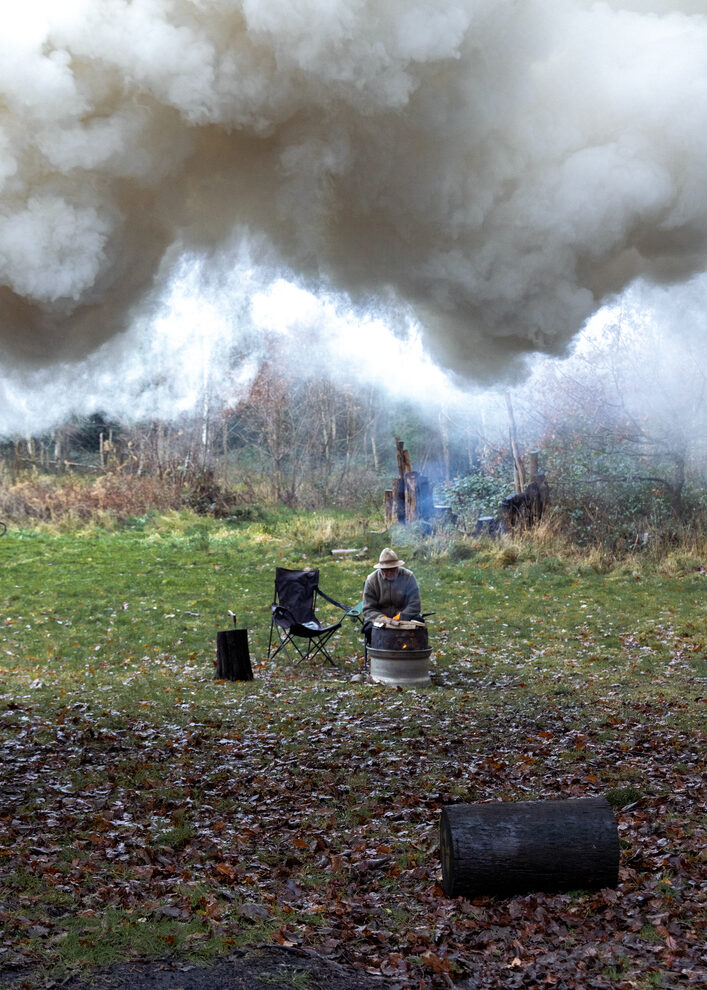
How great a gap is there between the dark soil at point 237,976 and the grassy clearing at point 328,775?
10cm

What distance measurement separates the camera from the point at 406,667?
898 centimetres

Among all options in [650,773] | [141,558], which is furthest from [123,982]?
[141,558]

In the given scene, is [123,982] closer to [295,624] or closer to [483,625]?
[295,624]

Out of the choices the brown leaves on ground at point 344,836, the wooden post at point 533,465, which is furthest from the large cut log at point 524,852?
the wooden post at point 533,465

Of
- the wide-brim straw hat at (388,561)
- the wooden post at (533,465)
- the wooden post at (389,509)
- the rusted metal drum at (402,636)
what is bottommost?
the rusted metal drum at (402,636)

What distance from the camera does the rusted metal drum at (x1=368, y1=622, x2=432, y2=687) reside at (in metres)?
8.96

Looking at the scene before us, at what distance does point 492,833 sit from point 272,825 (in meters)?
1.50

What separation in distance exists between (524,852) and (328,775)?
203cm

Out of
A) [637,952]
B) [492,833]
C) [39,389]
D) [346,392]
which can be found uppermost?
[346,392]

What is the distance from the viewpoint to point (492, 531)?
16891 millimetres

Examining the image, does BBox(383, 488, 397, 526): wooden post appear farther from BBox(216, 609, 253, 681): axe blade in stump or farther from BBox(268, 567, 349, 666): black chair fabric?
BBox(216, 609, 253, 681): axe blade in stump

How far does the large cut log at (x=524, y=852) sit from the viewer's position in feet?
13.4

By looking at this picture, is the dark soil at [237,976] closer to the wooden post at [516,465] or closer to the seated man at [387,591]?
the seated man at [387,591]

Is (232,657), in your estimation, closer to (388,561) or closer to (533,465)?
(388,561)
